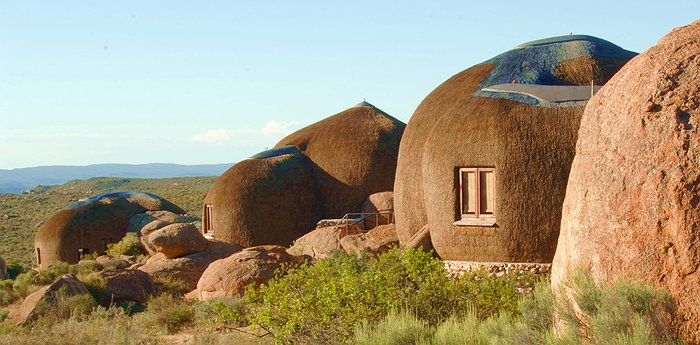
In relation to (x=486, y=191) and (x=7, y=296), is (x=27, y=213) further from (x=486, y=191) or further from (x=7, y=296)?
(x=486, y=191)

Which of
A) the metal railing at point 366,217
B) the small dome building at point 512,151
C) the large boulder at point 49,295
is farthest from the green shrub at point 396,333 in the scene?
the metal railing at point 366,217

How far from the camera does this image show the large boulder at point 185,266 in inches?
791

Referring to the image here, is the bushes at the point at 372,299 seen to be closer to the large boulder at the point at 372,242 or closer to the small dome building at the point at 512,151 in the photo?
the small dome building at the point at 512,151

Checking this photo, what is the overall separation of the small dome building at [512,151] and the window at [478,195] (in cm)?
2

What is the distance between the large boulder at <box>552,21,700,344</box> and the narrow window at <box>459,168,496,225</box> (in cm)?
854

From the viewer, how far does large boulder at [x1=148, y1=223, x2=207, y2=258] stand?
20.8 m

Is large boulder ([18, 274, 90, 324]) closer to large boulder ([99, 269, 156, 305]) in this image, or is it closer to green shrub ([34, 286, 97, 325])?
green shrub ([34, 286, 97, 325])

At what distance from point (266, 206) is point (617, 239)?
756 inches

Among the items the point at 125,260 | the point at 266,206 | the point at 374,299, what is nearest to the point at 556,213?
the point at 374,299

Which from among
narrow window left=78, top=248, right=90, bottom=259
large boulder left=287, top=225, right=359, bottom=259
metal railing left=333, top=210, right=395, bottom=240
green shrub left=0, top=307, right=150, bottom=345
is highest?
metal railing left=333, top=210, right=395, bottom=240

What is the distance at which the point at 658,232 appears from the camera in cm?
625

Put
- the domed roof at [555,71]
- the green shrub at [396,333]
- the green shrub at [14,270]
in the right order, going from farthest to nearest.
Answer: the green shrub at [14,270] < the domed roof at [555,71] < the green shrub at [396,333]

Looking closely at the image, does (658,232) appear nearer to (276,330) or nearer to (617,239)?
(617,239)

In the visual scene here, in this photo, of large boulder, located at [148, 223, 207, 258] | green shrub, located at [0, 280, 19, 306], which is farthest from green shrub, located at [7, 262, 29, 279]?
large boulder, located at [148, 223, 207, 258]
